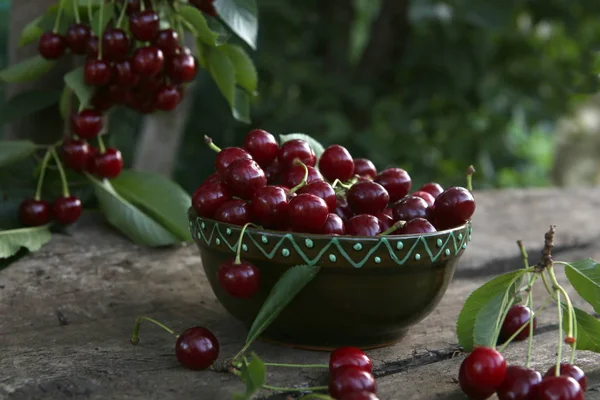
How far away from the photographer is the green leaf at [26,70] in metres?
1.43

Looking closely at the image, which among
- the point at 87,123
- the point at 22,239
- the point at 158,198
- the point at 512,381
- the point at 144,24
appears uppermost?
the point at 144,24

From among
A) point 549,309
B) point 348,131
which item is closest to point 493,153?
point 348,131

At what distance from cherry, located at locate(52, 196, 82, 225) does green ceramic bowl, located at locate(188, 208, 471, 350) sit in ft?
1.56

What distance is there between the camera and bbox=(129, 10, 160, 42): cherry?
1.31 m

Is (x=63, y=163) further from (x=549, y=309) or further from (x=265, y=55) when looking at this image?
(x=265, y=55)

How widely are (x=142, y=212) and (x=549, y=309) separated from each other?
0.75m

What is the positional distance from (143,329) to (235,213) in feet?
0.82

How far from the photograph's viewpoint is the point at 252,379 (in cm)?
82

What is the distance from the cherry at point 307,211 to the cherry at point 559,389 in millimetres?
308

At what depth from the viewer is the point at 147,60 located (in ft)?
4.28

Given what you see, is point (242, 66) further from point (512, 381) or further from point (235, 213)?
point (512, 381)

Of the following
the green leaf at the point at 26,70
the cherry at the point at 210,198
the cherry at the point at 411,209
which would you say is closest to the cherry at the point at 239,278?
the cherry at the point at 210,198

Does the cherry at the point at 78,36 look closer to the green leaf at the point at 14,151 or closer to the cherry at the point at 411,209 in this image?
the green leaf at the point at 14,151

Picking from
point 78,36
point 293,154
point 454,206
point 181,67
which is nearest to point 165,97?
point 181,67
